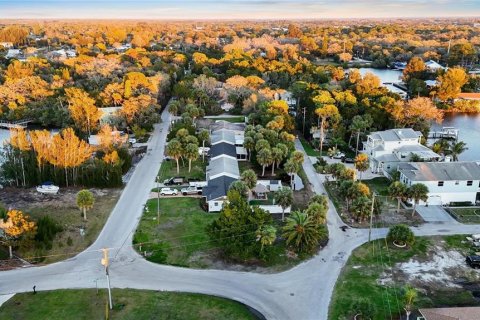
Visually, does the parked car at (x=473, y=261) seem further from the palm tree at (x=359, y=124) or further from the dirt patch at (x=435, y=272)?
the palm tree at (x=359, y=124)

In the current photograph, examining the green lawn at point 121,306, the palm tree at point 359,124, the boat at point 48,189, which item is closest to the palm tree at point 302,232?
the green lawn at point 121,306

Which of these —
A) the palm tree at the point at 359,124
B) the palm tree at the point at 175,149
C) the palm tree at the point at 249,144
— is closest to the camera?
the palm tree at the point at 175,149

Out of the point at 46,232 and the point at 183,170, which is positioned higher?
the point at 46,232

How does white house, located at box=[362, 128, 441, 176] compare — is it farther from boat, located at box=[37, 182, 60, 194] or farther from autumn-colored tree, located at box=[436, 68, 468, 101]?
autumn-colored tree, located at box=[436, 68, 468, 101]

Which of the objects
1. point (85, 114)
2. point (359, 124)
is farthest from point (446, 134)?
point (85, 114)

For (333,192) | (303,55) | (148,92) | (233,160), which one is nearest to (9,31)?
(303,55)

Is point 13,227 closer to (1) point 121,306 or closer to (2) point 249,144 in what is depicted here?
(1) point 121,306
